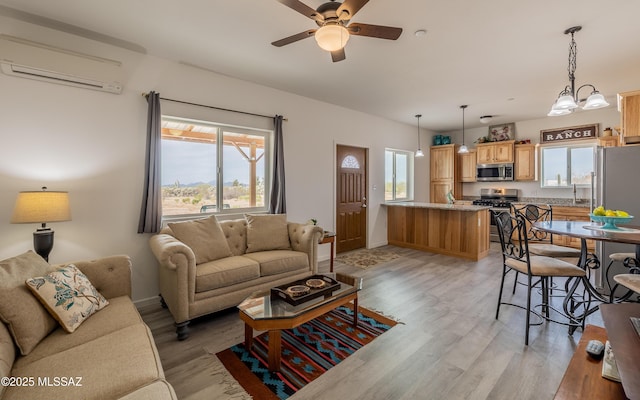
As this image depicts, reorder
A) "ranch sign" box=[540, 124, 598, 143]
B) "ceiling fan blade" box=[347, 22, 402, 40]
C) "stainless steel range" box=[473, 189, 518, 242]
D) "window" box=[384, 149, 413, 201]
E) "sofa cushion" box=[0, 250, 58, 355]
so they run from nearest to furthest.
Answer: "sofa cushion" box=[0, 250, 58, 355] < "ceiling fan blade" box=[347, 22, 402, 40] < "ranch sign" box=[540, 124, 598, 143] < "stainless steel range" box=[473, 189, 518, 242] < "window" box=[384, 149, 413, 201]

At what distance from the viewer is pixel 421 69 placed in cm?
358

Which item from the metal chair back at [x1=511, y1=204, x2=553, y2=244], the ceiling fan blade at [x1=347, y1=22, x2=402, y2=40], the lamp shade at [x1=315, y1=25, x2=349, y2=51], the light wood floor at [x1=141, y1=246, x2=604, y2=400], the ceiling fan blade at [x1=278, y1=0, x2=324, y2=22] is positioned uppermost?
the ceiling fan blade at [x1=278, y1=0, x2=324, y2=22]

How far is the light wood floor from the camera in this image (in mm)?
1827

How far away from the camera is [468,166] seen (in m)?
7.21

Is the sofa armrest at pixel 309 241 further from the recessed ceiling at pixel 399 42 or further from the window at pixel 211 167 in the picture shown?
the recessed ceiling at pixel 399 42

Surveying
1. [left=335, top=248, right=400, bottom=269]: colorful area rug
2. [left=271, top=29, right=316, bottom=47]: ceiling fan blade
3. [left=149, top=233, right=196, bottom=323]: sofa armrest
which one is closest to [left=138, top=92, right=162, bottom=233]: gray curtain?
[left=149, top=233, right=196, bottom=323]: sofa armrest

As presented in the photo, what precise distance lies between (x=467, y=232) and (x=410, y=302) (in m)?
2.51

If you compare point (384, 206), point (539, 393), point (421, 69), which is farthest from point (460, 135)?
point (539, 393)

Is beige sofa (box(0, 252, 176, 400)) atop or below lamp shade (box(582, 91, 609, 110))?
below

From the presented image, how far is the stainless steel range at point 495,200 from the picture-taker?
6449mm

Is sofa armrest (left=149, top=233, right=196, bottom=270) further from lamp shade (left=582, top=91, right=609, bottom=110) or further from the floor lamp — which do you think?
lamp shade (left=582, top=91, right=609, bottom=110)

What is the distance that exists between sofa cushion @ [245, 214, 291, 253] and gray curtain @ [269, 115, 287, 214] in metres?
0.45

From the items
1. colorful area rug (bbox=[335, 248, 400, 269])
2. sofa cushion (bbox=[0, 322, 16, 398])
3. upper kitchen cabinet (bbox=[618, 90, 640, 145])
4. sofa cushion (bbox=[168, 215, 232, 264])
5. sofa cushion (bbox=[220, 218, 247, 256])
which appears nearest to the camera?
sofa cushion (bbox=[0, 322, 16, 398])

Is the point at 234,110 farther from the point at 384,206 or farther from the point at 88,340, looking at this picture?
the point at 384,206
